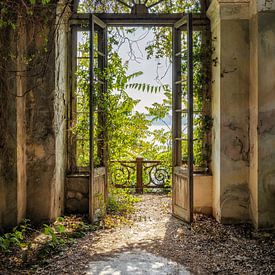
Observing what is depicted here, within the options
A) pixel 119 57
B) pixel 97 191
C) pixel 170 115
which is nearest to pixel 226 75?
pixel 170 115

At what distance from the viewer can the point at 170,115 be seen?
224 inches

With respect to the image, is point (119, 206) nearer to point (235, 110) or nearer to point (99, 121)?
point (99, 121)

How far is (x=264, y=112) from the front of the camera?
459 cm

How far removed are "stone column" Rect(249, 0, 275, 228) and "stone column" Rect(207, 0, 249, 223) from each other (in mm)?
312

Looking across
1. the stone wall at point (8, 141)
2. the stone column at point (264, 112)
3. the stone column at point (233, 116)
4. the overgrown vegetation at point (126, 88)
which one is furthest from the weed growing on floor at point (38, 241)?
the stone column at point (264, 112)

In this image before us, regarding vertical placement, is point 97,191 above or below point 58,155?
below

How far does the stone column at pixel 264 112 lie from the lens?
457 cm

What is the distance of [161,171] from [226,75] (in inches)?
115

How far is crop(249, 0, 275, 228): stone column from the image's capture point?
4.57 meters

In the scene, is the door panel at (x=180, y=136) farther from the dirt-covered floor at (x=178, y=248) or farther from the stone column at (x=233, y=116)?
the stone column at (x=233, y=116)

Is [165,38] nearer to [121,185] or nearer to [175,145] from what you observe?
[175,145]

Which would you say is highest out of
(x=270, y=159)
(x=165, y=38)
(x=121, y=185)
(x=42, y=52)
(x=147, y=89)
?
(x=165, y=38)

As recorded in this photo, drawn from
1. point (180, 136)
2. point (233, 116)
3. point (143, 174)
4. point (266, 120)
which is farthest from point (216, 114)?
point (143, 174)

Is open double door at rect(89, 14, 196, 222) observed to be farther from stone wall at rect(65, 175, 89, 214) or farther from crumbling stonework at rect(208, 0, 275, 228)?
crumbling stonework at rect(208, 0, 275, 228)
